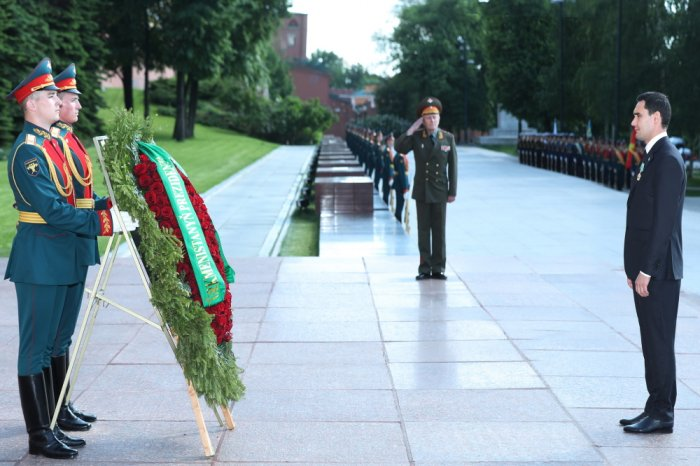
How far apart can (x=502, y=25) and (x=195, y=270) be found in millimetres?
60853

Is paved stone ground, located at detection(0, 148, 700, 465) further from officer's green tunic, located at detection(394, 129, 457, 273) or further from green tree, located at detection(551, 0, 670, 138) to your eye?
green tree, located at detection(551, 0, 670, 138)

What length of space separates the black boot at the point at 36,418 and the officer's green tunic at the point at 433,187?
258 inches

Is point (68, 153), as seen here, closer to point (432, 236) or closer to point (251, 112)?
point (432, 236)

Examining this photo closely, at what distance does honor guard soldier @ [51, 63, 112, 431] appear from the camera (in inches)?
224

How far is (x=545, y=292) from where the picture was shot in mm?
10938

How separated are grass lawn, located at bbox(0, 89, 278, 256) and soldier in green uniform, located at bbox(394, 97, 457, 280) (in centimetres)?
331

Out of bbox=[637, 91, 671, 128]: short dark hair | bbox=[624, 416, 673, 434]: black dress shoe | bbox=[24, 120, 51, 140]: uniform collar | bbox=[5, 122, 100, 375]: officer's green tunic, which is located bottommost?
bbox=[624, 416, 673, 434]: black dress shoe

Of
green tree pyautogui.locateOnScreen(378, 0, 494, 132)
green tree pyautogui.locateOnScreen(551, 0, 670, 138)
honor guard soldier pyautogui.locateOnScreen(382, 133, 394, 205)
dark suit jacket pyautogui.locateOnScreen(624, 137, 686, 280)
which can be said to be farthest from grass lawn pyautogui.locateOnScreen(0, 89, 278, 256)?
green tree pyautogui.locateOnScreen(378, 0, 494, 132)

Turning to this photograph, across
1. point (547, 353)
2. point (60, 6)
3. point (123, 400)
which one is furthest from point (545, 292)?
point (60, 6)

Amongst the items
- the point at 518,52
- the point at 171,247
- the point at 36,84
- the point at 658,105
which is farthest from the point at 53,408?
the point at 518,52

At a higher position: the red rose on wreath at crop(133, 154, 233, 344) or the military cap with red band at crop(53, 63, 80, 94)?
the military cap with red band at crop(53, 63, 80, 94)

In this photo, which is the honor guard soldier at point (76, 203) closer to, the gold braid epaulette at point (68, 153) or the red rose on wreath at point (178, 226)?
the gold braid epaulette at point (68, 153)

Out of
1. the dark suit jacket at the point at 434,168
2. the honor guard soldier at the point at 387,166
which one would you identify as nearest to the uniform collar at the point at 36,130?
the dark suit jacket at the point at 434,168

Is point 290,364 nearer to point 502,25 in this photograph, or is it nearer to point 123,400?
point 123,400
